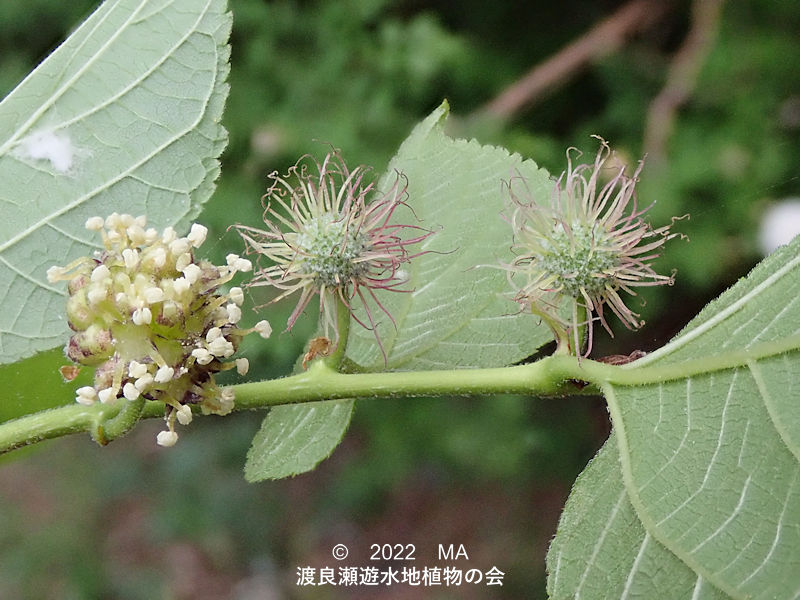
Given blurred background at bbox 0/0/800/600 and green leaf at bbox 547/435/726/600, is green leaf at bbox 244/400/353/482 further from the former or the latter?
blurred background at bbox 0/0/800/600

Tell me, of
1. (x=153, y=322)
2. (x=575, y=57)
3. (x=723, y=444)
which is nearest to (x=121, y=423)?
(x=153, y=322)

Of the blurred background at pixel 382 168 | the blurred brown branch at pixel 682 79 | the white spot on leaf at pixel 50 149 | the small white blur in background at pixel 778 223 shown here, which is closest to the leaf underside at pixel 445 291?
the white spot on leaf at pixel 50 149

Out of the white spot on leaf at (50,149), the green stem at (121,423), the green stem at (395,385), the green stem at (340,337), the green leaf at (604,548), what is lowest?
the green leaf at (604,548)

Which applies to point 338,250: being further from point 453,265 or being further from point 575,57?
point 575,57

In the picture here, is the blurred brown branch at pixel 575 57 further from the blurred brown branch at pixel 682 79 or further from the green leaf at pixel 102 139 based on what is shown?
the green leaf at pixel 102 139

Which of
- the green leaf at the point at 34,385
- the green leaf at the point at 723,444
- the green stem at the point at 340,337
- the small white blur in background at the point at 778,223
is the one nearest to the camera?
the green leaf at the point at 723,444

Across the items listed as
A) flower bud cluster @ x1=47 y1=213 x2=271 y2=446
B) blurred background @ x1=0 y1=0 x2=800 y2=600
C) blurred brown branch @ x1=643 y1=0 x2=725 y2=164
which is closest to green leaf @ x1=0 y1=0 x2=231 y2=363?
flower bud cluster @ x1=47 y1=213 x2=271 y2=446

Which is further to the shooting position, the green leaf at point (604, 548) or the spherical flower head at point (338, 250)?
the spherical flower head at point (338, 250)
